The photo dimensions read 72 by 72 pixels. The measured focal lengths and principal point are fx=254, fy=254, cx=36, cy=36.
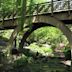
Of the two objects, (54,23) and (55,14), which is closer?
(55,14)

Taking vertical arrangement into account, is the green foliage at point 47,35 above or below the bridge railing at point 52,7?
below

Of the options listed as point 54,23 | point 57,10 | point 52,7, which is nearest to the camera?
point 57,10

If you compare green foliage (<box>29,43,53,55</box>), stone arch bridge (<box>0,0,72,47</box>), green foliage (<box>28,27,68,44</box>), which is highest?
stone arch bridge (<box>0,0,72,47</box>)

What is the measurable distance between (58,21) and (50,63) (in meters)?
4.57

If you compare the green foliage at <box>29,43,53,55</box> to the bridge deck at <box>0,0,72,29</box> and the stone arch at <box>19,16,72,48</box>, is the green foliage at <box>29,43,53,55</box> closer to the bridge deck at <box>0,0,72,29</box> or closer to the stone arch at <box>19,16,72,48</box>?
the stone arch at <box>19,16,72,48</box>

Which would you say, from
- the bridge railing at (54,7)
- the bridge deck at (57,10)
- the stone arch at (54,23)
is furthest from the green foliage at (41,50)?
the bridge deck at (57,10)

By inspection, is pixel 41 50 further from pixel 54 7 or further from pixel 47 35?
pixel 47 35

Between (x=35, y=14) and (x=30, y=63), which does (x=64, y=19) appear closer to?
(x=35, y=14)

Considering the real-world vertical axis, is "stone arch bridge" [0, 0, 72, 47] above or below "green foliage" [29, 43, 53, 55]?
above

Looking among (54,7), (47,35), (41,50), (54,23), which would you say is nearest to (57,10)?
(54,7)

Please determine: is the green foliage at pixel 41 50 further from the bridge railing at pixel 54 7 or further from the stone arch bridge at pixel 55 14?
the bridge railing at pixel 54 7

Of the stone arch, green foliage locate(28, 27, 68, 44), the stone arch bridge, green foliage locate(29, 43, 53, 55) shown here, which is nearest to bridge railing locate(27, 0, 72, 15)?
the stone arch bridge

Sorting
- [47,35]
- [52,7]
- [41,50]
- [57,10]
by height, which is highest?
[52,7]

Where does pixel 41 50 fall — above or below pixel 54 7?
below
